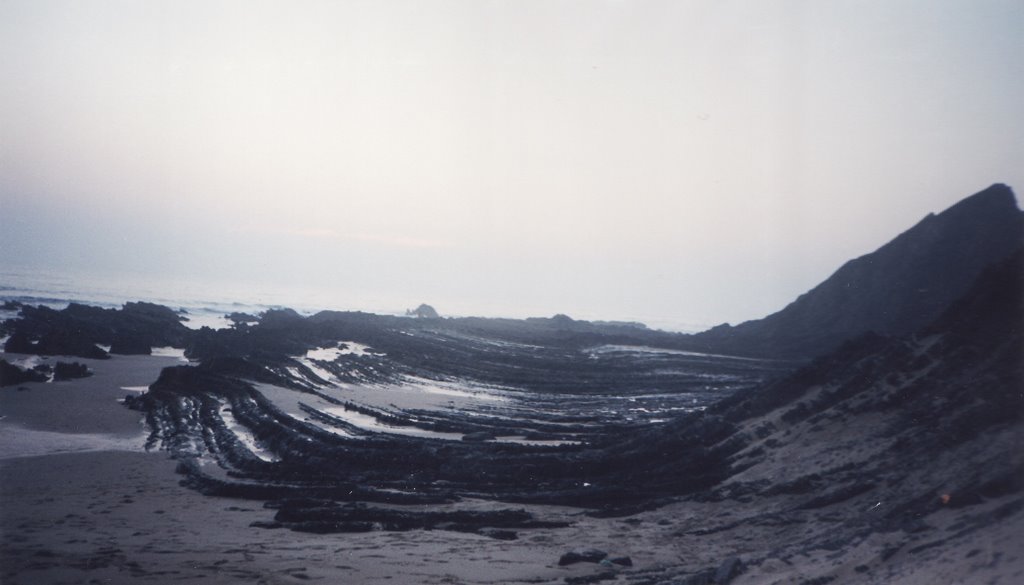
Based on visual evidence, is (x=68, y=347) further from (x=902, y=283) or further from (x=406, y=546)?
(x=902, y=283)

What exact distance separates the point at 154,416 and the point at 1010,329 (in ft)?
70.9

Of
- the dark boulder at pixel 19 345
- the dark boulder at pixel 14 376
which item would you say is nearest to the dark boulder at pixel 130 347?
the dark boulder at pixel 19 345

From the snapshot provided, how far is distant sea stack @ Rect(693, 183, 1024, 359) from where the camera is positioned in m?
32.2

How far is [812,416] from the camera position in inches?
494

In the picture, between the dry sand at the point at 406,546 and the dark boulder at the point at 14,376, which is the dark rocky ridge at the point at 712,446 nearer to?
the dry sand at the point at 406,546

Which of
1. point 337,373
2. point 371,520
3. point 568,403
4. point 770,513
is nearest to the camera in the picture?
point 770,513

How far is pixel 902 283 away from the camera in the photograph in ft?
120

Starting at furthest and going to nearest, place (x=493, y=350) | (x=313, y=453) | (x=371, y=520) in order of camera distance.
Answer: (x=493, y=350) < (x=313, y=453) < (x=371, y=520)

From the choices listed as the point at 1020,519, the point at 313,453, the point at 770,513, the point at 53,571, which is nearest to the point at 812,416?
the point at 770,513

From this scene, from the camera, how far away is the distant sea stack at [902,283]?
32219mm

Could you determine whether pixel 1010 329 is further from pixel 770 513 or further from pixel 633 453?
pixel 633 453

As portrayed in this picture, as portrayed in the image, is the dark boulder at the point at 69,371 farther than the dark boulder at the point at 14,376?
Yes

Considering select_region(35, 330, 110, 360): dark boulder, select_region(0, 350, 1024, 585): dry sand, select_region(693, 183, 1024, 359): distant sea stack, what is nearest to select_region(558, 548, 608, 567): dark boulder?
select_region(0, 350, 1024, 585): dry sand

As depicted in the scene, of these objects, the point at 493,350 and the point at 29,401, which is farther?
the point at 493,350
